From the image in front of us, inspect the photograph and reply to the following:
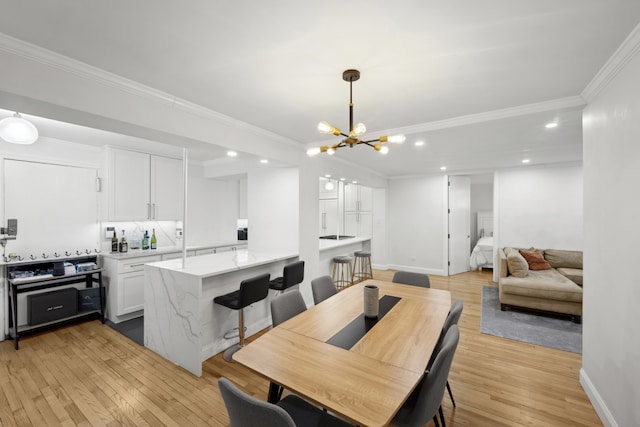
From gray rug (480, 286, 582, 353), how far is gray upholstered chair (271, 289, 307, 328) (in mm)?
2638

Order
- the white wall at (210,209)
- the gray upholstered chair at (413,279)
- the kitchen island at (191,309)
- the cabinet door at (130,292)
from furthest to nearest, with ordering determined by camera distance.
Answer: the white wall at (210,209)
the cabinet door at (130,292)
the gray upholstered chair at (413,279)
the kitchen island at (191,309)

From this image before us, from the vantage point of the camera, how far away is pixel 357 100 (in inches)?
96.0

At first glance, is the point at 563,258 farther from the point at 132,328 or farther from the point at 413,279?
the point at 132,328

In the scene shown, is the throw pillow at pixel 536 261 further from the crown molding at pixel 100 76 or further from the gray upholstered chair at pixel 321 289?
the crown molding at pixel 100 76

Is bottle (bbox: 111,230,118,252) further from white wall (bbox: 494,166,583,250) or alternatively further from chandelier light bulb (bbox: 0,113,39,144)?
white wall (bbox: 494,166,583,250)

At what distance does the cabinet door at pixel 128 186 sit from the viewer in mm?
3910

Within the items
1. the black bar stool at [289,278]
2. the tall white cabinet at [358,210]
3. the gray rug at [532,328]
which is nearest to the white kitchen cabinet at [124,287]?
the black bar stool at [289,278]

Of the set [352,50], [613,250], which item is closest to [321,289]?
[352,50]

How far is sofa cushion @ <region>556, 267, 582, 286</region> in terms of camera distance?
445 cm

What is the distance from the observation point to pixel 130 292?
3771mm

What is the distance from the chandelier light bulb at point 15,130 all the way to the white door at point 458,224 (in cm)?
696

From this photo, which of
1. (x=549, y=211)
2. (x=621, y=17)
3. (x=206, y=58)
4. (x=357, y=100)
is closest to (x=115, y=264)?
(x=206, y=58)

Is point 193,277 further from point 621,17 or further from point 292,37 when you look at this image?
point 621,17

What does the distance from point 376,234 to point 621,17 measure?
238 inches
